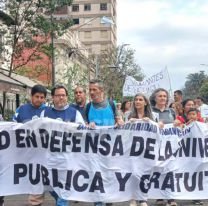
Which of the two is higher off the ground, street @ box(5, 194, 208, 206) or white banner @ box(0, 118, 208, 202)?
white banner @ box(0, 118, 208, 202)

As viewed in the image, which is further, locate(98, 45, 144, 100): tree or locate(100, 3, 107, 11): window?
locate(100, 3, 107, 11): window

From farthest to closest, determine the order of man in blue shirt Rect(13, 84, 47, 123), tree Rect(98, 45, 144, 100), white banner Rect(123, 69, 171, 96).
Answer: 1. tree Rect(98, 45, 144, 100)
2. white banner Rect(123, 69, 171, 96)
3. man in blue shirt Rect(13, 84, 47, 123)

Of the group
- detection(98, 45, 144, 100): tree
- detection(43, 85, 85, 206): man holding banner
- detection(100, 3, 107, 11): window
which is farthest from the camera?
detection(100, 3, 107, 11): window

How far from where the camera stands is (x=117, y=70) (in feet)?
173

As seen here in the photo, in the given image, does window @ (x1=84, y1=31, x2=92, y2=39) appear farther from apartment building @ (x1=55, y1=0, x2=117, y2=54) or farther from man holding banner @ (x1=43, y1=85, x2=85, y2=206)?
man holding banner @ (x1=43, y1=85, x2=85, y2=206)

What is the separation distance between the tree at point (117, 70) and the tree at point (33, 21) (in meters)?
26.6

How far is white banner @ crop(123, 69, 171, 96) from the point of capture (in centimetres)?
1570

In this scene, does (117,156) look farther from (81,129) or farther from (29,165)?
(29,165)

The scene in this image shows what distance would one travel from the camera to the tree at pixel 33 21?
22.1 meters

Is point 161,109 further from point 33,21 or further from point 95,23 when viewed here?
point 95,23

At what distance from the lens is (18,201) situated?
825cm

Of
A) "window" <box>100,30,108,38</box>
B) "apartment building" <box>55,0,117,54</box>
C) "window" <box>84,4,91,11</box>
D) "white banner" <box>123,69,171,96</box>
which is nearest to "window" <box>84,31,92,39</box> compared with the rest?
"apartment building" <box>55,0,117,54</box>

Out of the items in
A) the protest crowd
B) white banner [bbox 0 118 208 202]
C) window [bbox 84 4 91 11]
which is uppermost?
window [bbox 84 4 91 11]

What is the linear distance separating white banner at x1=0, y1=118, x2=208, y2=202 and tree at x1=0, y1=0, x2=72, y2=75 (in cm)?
1518
